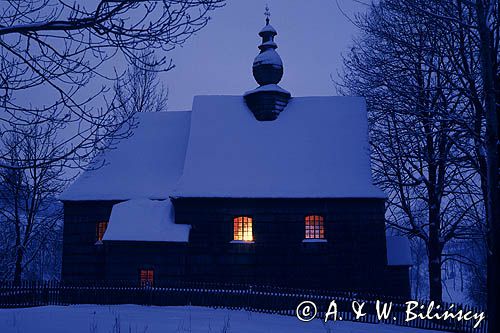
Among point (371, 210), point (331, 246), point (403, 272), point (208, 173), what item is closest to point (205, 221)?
point (208, 173)

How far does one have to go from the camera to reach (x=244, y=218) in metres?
20.2

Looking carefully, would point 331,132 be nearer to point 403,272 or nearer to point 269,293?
point 403,272

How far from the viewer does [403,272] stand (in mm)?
19984

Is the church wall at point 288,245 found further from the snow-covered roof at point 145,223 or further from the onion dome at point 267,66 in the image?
the onion dome at point 267,66

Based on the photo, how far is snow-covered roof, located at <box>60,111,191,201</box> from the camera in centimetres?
2122

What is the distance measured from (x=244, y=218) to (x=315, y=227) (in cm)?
336

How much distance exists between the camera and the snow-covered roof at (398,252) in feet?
65.0

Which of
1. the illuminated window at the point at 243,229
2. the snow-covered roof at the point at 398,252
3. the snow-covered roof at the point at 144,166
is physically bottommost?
the snow-covered roof at the point at 398,252

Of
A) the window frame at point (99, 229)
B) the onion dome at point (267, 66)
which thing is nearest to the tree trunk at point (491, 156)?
the onion dome at point (267, 66)

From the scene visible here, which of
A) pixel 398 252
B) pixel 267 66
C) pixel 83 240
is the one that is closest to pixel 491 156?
pixel 398 252

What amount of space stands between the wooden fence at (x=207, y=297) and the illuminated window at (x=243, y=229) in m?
2.46

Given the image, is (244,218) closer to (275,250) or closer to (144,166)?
(275,250)

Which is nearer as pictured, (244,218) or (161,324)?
(161,324)

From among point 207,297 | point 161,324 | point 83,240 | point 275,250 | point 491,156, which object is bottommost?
point 207,297
